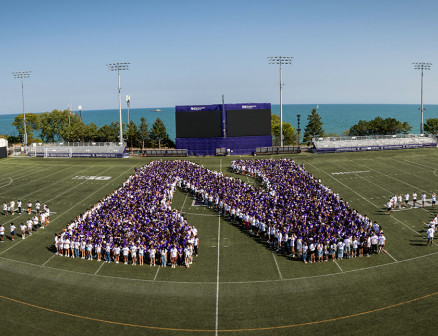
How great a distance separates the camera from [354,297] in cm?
1822

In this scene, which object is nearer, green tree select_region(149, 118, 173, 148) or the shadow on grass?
the shadow on grass

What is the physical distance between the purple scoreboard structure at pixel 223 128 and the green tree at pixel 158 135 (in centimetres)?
1529

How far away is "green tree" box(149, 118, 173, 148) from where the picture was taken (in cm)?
7956

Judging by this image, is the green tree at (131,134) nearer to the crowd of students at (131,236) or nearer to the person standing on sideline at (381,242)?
the crowd of students at (131,236)

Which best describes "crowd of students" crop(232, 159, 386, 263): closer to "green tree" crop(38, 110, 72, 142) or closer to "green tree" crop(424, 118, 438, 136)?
"green tree" crop(424, 118, 438, 136)

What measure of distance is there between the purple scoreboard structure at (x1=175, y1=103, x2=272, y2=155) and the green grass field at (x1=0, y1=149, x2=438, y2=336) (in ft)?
110

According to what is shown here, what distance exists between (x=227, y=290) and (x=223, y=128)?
1841 inches

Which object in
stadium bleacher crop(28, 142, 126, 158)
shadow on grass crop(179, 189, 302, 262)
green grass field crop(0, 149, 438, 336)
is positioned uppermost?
stadium bleacher crop(28, 142, 126, 158)

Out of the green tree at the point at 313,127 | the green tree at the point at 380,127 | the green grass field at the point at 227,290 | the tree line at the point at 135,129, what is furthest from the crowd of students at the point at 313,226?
the green tree at the point at 380,127

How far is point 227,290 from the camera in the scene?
19.3 meters

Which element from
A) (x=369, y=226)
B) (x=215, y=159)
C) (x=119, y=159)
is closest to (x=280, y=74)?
(x=215, y=159)

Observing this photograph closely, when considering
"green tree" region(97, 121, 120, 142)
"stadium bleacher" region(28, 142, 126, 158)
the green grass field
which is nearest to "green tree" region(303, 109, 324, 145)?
"stadium bleacher" region(28, 142, 126, 158)

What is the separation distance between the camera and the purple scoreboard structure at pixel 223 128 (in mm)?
64375

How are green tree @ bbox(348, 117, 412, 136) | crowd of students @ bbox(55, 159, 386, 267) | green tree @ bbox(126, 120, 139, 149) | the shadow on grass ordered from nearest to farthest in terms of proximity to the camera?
crowd of students @ bbox(55, 159, 386, 267) → the shadow on grass → green tree @ bbox(126, 120, 139, 149) → green tree @ bbox(348, 117, 412, 136)
